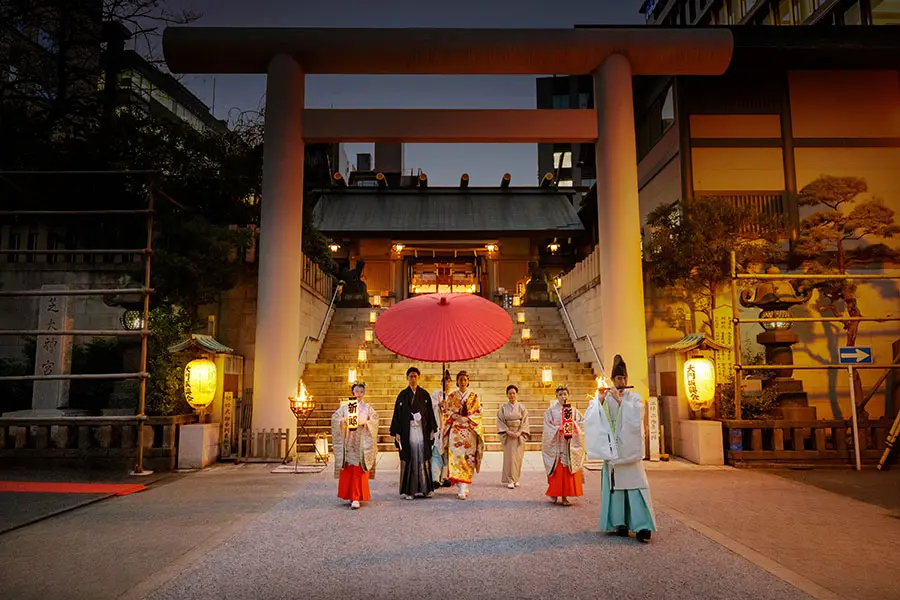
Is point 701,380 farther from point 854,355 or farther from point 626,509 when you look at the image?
point 626,509

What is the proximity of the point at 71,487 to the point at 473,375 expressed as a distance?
342 inches

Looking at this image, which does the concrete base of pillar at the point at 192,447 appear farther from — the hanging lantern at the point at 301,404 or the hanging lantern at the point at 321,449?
the hanging lantern at the point at 321,449

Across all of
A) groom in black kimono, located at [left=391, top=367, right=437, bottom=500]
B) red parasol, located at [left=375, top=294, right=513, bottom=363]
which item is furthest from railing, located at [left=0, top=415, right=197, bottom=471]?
red parasol, located at [left=375, top=294, right=513, bottom=363]

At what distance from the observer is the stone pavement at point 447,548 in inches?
169

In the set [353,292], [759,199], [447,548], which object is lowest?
[447,548]

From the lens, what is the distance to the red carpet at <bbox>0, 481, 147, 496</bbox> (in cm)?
802

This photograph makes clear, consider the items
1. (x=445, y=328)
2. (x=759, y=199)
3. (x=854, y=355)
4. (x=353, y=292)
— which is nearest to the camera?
(x=445, y=328)

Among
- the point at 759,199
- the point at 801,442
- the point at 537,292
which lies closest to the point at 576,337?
the point at 537,292

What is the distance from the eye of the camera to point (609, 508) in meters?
5.94

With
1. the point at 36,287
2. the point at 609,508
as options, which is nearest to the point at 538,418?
the point at 609,508

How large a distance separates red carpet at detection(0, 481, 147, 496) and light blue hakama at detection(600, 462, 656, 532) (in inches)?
247

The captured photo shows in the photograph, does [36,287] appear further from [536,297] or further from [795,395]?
[795,395]

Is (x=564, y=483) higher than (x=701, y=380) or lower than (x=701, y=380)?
lower

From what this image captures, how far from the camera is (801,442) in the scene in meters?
10.5
